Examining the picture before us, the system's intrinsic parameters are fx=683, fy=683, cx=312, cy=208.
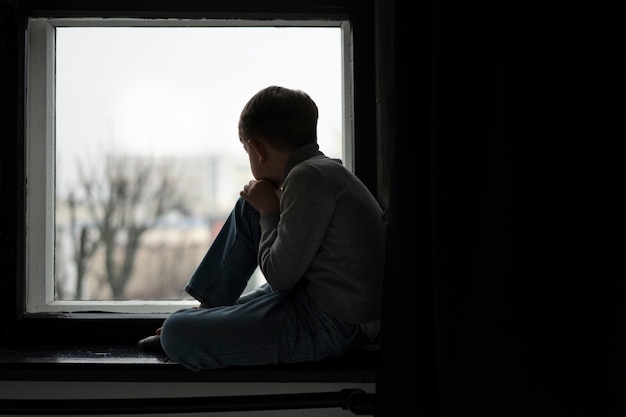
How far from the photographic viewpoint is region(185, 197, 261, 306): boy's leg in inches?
44.3

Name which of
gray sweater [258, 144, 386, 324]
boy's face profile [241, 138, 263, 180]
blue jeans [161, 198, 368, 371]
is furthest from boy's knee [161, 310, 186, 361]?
boy's face profile [241, 138, 263, 180]

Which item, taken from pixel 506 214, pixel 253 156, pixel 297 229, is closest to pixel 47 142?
pixel 253 156

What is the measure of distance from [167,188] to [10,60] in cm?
37

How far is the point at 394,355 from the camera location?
0.90 meters

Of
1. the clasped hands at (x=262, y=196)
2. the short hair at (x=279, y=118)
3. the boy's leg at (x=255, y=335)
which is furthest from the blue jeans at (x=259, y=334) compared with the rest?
the short hair at (x=279, y=118)

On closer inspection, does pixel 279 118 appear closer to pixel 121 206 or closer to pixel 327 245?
pixel 327 245

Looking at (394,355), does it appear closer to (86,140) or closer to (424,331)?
(424,331)

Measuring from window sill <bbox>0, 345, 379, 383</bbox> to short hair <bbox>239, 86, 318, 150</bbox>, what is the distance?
1.18 ft

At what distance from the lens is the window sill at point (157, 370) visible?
103 centimetres

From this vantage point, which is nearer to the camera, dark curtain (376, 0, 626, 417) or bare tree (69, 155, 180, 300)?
dark curtain (376, 0, 626, 417)

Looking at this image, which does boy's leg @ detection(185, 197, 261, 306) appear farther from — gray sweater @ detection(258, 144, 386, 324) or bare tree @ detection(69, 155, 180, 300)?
bare tree @ detection(69, 155, 180, 300)

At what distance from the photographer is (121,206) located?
52.9 inches

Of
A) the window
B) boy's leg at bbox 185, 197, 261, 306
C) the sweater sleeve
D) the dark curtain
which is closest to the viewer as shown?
the dark curtain

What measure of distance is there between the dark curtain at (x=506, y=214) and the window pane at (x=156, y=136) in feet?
1.57
